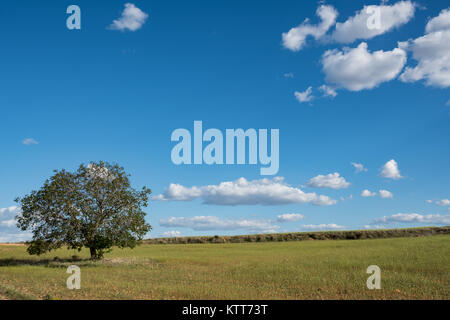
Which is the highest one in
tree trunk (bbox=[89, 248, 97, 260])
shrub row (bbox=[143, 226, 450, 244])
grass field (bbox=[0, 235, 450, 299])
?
grass field (bbox=[0, 235, 450, 299])

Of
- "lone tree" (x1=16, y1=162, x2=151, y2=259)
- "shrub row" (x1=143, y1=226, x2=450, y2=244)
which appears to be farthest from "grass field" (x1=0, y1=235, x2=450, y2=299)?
"shrub row" (x1=143, y1=226, x2=450, y2=244)

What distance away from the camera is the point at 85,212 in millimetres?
45469

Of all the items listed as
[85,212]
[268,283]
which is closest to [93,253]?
[85,212]

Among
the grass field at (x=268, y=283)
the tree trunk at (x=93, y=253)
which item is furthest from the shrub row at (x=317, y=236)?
the tree trunk at (x=93, y=253)

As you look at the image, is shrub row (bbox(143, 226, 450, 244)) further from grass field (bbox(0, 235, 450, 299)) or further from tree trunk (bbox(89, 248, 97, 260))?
tree trunk (bbox(89, 248, 97, 260))

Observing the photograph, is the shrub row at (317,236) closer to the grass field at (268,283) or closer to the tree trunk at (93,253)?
the grass field at (268,283)

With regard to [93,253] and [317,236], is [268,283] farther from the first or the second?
[317,236]

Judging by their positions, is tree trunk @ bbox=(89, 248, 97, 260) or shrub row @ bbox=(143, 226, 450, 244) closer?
tree trunk @ bbox=(89, 248, 97, 260)

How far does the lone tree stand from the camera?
44.7m

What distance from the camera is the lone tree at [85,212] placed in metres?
44.7

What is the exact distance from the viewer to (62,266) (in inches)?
1630

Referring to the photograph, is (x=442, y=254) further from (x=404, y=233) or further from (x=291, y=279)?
(x=404, y=233)
